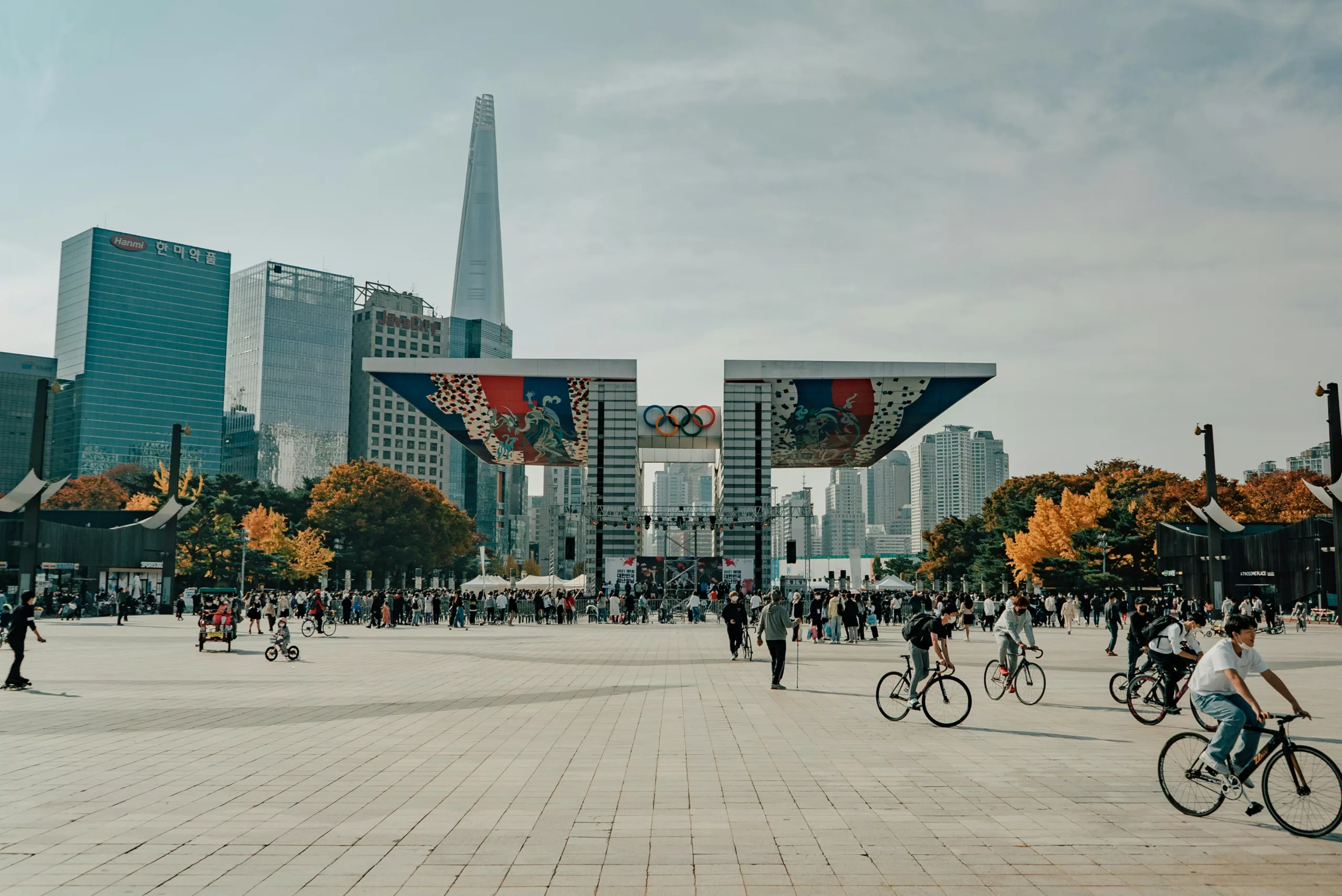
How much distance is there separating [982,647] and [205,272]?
505 ft

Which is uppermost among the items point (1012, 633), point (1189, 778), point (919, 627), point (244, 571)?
point (244, 571)

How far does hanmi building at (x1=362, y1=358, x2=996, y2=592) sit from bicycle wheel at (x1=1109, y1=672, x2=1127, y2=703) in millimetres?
45450

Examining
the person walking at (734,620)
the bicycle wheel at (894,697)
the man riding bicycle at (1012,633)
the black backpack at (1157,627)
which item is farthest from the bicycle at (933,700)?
the person walking at (734,620)

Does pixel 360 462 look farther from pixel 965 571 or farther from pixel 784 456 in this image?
pixel 965 571

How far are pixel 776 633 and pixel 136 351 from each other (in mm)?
154692

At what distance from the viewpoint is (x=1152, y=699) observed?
1387 cm

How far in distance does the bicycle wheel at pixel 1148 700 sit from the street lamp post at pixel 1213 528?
32.6 metres

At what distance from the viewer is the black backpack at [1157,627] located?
13438mm

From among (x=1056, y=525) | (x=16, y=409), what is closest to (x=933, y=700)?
(x=1056, y=525)

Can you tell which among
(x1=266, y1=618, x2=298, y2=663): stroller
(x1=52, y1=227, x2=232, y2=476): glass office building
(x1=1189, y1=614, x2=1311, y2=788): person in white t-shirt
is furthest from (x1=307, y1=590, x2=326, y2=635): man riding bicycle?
(x1=52, y1=227, x2=232, y2=476): glass office building

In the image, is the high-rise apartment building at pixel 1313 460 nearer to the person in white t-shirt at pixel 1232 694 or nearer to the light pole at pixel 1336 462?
the light pole at pixel 1336 462

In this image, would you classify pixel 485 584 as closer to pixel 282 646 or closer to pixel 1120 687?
pixel 282 646

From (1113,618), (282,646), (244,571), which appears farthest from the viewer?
(244,571)

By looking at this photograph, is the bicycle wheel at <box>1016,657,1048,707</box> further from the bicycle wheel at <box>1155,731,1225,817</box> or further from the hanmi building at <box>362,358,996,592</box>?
the hanmi building at <box>362,358,996,592</box>
